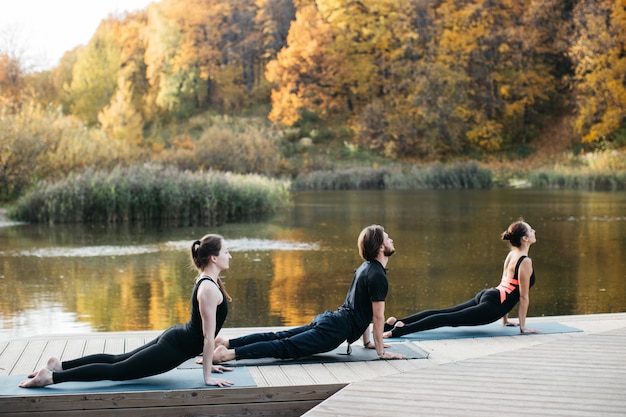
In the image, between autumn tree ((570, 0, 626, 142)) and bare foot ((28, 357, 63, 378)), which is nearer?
bare foot ((28, 357, 63, 378))

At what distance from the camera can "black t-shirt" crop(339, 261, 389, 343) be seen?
5387 mm

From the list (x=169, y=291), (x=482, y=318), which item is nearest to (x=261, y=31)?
(x=169, y=291)

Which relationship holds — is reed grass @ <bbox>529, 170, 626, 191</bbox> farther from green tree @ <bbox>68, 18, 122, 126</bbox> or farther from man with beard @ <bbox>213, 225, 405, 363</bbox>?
man with beard @ <bbox>213, 225, 405, 363</bbox>

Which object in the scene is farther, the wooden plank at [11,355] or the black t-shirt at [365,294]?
the black t-shirt at [365,294]

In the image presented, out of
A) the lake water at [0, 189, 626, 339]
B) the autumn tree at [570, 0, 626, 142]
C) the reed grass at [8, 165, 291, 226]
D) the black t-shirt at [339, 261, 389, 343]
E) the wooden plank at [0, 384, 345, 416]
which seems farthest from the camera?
the autumn tree at [570, 0, 626, 142]

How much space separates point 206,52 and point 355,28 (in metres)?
8.38

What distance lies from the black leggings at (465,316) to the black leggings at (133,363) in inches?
77.1

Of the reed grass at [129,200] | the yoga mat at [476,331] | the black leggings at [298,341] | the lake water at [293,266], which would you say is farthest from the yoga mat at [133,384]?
the reed grass at [129,200]

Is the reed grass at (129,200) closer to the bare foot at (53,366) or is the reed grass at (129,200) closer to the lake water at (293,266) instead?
the lake water at (293,266)

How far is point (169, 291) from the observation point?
35.3 feet

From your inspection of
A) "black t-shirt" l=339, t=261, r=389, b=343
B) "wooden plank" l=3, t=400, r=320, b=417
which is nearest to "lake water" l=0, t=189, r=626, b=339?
"black t-shirt" l=339, t=261, r=389, b=343

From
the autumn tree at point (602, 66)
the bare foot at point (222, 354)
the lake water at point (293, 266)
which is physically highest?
the autumn tree at point (602, 66)

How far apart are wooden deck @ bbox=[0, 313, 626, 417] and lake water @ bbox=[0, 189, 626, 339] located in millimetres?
3480

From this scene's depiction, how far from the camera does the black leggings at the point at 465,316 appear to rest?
20.4 feet
